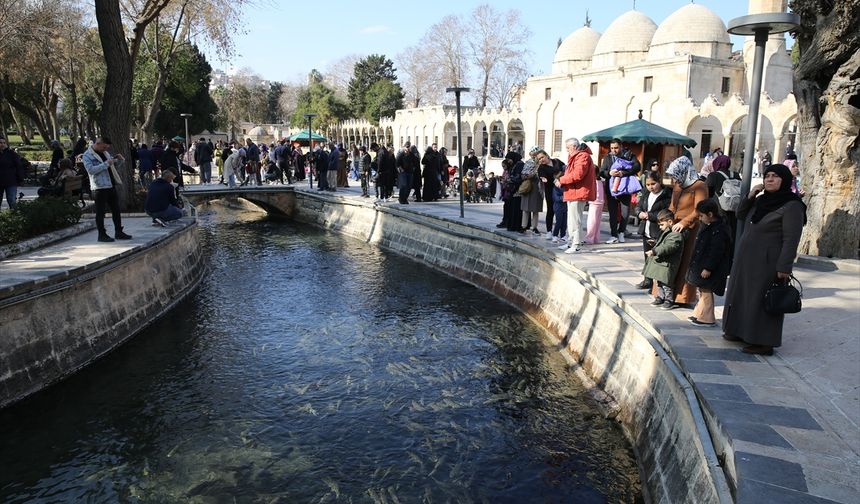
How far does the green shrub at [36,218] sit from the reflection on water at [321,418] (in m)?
2.43

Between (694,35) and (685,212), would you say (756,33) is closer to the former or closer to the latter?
(685,212)

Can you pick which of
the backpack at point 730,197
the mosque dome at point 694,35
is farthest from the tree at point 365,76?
the backpack at point 730,197

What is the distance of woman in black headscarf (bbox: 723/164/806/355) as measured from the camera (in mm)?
4949

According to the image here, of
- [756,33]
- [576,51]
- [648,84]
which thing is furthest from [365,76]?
[756,33]

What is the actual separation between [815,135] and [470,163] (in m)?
10.9

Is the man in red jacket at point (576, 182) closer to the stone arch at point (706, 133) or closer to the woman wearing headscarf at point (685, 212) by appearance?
the woman wearing headscarf at point (685, 212)

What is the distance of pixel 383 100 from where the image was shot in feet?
211

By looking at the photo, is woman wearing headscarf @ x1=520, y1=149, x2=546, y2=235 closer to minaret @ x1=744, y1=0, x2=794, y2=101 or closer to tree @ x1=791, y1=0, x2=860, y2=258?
tree @ x1=791, y1=0, x2=860, y2=258

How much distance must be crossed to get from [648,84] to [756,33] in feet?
107

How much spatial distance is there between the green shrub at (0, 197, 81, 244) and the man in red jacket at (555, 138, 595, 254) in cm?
827

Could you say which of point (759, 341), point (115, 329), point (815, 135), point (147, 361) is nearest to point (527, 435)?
point (759, 341)

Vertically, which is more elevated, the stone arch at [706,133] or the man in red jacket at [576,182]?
the stone arch at [706,133]

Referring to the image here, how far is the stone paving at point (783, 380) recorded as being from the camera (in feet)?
11.4

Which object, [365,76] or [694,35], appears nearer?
[694,35]
